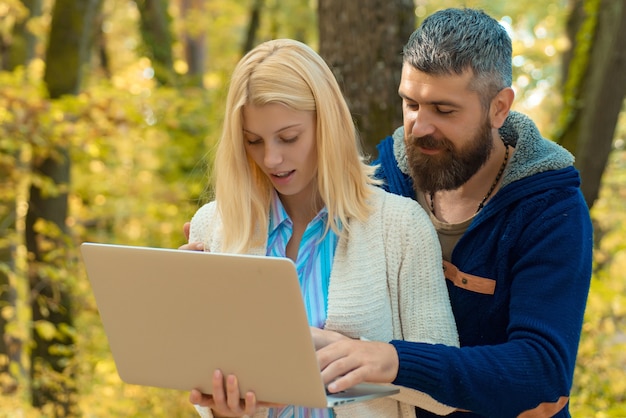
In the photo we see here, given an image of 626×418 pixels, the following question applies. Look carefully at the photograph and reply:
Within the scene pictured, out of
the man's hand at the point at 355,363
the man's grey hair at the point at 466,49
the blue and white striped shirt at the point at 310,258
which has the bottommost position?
the man's hand at the point at 355,363

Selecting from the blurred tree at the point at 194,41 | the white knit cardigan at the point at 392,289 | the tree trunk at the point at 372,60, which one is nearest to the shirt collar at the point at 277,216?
the white knit cardigan at the point at 392,289

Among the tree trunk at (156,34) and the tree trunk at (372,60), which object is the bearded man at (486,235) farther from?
the tree trunk at (156,34)

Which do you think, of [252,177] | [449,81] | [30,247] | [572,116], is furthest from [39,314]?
[449,81]

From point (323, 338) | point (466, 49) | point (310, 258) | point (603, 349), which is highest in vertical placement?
point (466, 49)

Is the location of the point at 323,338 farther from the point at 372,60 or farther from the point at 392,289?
the point at 372,60

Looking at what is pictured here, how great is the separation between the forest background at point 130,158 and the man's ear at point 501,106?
0.48m

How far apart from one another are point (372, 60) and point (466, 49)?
1.49 meters

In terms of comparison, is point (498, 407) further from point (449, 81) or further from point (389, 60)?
point (389, 60)

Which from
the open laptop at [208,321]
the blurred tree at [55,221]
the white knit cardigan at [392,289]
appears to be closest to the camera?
the open laptop at [208,321]

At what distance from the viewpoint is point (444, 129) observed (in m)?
2.29

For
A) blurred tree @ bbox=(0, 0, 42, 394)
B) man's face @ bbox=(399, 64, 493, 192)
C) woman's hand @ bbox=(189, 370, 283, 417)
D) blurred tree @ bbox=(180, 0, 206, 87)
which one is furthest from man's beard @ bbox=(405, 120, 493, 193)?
blurred tree @ bbox=(180, 0, 206, 87)

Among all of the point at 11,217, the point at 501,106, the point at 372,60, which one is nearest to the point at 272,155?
the point at 501,106

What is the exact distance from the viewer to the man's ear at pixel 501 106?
7.65ft

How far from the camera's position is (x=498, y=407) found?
6.92 ft
